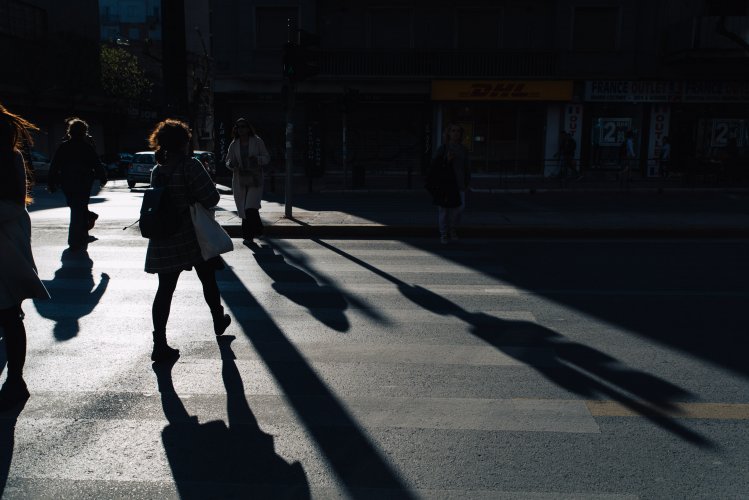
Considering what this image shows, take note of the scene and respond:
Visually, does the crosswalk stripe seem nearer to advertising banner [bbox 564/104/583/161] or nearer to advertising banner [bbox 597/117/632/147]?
advertising banner [bbox 564/104/583/161]

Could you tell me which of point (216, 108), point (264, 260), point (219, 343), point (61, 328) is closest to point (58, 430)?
point (219, 343)

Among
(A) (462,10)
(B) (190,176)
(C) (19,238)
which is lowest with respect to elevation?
(C) (19,238)

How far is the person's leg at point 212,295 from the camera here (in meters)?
5.43

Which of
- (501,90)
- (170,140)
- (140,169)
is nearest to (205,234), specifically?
(170,140)

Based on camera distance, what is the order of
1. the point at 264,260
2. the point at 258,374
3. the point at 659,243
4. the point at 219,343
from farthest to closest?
the point at 659,243 < the point at 264,260 < the point at 219,343 < the point at 258,374

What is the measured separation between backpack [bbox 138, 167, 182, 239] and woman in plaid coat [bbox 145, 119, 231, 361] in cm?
6

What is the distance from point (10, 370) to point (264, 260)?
5.25 m

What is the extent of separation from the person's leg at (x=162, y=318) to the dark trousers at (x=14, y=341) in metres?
0.99

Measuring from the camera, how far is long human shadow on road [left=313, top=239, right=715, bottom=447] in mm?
4188

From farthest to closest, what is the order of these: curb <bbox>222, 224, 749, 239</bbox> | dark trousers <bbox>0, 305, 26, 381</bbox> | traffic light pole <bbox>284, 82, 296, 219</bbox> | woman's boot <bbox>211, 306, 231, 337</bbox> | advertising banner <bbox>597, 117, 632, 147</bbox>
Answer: advertising banner <bbox>597, 117, 632, 147</bbox>
traffic light pole <bbox>284, 82, 296, 219</bbox>
curb <bbox>222, 224, 749, 239</bbox>
woman's boot <bbox>211, 306, 231, 337</bbox>
dark trousers <bbox>0, 305, 26, 381</bbox>

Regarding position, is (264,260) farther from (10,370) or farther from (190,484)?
(190,484)

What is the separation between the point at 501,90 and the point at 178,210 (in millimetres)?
23614

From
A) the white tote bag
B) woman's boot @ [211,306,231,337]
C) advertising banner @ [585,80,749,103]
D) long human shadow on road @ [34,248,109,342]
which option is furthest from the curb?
advertising banner @ [585,80,749,103]

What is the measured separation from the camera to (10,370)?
4246 millimetres
